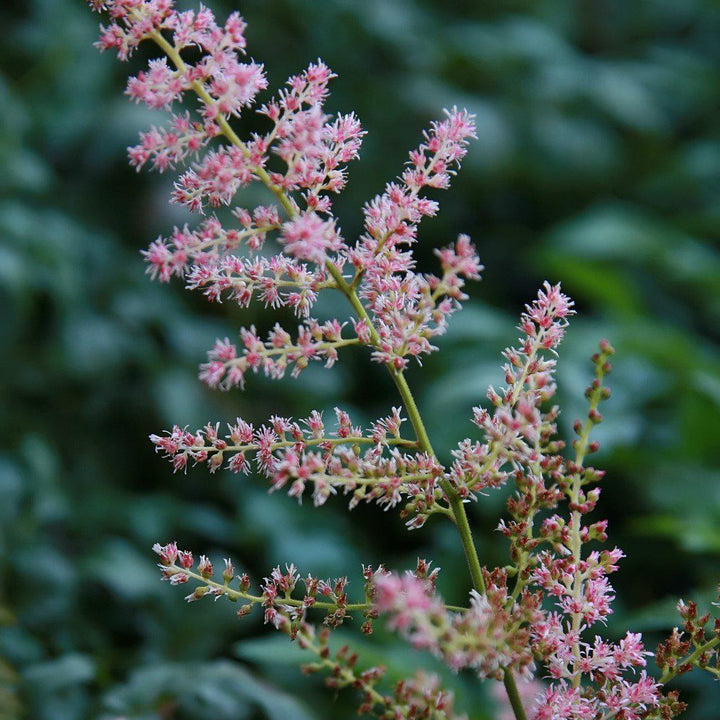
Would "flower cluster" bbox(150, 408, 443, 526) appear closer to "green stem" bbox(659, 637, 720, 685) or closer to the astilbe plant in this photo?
the astilbe plant

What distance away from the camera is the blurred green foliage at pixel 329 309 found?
6.31ft

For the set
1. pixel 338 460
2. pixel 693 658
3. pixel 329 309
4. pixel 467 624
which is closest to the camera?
pixel 467 624

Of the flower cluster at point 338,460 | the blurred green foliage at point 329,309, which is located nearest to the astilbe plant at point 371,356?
the flower cluster at point 338,460

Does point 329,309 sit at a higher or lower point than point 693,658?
higher

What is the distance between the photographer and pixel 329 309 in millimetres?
3398

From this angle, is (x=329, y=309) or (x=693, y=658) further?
(x=329, y=309)

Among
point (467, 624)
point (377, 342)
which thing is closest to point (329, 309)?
point (377, 342)

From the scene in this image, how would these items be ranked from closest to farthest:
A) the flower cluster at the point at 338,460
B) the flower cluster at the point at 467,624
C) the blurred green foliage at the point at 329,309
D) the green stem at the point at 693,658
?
the flower cluster at the point at 467,624
the flower cluster at the point at 338,460
the green stem at the point at 693,658
the blurred green foliage at the point at 329,309

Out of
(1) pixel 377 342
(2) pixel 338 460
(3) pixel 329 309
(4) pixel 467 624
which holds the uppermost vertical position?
(3) pixel 329 309

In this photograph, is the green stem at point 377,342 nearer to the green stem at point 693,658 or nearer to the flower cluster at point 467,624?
the flower cluster at point 467,624

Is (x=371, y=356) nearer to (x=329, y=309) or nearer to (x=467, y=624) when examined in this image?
(x=467, y=624)

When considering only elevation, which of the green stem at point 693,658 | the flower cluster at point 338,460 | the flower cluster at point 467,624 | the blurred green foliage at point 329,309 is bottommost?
the flower cluster at point 467,624

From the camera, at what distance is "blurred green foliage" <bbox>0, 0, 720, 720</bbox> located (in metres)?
1.92

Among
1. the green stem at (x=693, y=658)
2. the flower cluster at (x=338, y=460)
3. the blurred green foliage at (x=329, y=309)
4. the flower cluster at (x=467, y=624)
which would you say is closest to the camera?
the flower cluster at (x=467, y=624)
